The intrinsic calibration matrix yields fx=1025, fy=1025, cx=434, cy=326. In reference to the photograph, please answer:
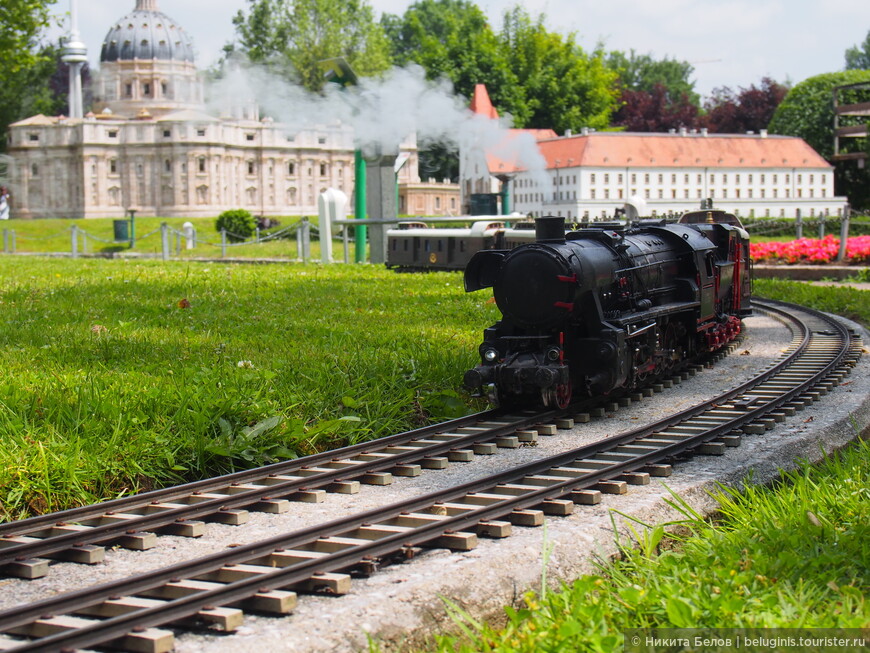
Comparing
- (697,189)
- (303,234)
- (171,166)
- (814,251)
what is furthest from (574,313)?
(171,166)

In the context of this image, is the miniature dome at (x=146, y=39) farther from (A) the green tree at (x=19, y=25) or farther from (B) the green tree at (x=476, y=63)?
(A) the green tree at (x=19, y=25)

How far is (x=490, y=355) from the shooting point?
10.9 metres

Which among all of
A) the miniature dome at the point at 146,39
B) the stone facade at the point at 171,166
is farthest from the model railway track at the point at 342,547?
the miniature dome at the point at 146,39

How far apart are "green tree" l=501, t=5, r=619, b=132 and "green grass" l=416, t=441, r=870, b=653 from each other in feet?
238

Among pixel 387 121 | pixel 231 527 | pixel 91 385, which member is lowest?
pixel 231 527

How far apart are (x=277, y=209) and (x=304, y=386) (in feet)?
327

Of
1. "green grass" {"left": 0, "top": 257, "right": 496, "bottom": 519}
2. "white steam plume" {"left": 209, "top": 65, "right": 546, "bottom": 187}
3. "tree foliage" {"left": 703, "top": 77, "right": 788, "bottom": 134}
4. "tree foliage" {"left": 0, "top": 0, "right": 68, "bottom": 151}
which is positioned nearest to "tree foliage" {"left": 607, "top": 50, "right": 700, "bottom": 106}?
"tree foliage" {"left": 703, "top": 77, "right": 788, "bottom": 134}

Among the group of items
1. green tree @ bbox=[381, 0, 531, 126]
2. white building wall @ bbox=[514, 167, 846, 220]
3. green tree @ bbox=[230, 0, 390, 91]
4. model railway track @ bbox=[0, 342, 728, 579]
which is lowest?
model railway track @ bbox=[0, 342, 728, 579]

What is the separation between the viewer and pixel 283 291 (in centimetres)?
2061

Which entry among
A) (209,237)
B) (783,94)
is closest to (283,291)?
(209,237)

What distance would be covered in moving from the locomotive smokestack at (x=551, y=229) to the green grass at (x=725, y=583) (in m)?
4.81

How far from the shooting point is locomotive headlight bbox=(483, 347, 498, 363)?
426 inches

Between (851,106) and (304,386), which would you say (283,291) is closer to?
(304,386)

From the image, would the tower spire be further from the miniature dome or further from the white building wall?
the white building wall
